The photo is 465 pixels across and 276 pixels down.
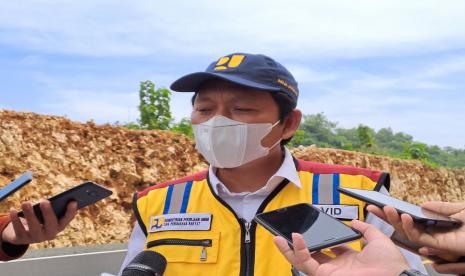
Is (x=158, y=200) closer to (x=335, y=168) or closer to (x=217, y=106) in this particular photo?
(x=217, y=106)

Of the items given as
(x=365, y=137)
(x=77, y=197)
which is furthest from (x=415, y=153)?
(x=77, y=197)

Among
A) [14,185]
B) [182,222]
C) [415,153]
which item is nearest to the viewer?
[14,185]

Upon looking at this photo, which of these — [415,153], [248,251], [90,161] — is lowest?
[415,153]

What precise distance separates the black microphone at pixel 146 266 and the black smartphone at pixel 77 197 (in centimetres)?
56

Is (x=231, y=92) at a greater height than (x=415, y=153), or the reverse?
(x=231, y=92)

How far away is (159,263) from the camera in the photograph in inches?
71.1

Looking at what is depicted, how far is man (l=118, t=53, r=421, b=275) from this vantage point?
239cm

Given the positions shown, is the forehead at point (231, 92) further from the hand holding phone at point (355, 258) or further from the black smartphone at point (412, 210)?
the hand holding phone at point (355, 258)

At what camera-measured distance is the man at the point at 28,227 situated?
238 centimetres

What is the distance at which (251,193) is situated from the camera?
256 cm

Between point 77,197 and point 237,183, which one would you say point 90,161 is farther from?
point 77,197

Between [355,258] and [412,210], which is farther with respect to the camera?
[412,210]

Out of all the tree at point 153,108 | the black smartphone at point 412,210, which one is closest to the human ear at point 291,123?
the black smartphone at point 412,210

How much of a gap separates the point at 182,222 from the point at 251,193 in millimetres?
329
